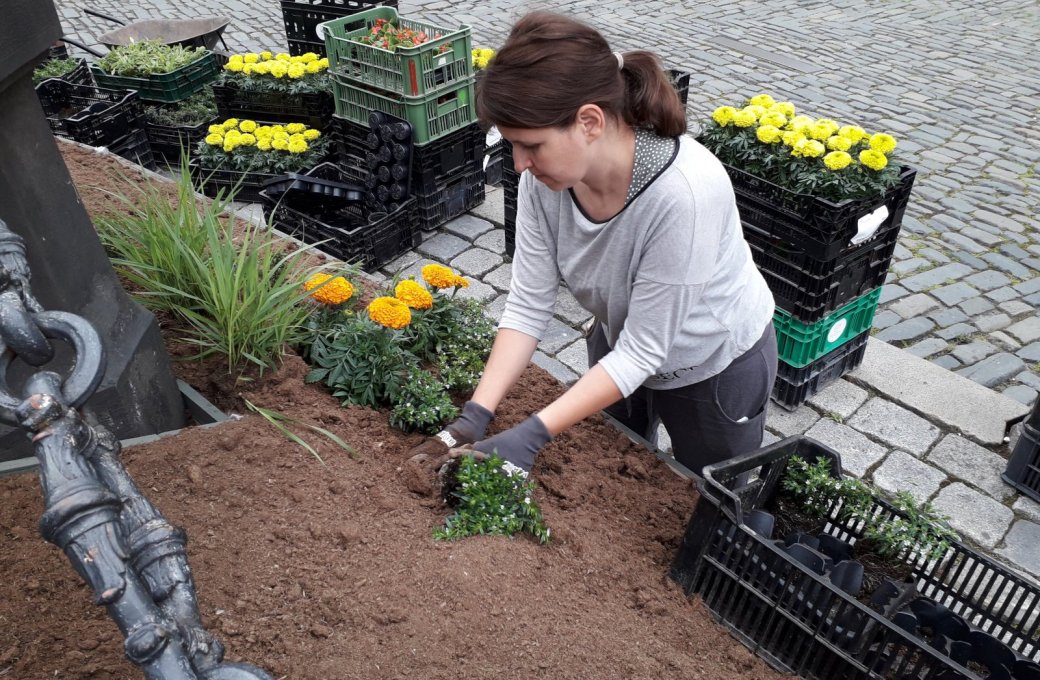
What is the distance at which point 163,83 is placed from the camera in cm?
627

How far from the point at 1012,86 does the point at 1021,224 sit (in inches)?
116

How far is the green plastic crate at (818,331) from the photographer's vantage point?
150 inches

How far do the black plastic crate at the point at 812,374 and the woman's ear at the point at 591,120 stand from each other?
2.25m

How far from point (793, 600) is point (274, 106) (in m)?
5.24

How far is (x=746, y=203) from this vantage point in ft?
12.6

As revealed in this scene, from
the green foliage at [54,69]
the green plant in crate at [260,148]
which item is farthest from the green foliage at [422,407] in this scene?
the green foliage at [54,69]

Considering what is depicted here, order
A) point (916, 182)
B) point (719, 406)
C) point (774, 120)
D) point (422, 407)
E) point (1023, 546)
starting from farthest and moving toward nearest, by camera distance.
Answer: point (916, 182)
point (774, 120)
point (1023, 546)
point (422, 407)
point (719, 406)

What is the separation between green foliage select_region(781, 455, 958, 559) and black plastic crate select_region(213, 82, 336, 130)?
464 centimetres

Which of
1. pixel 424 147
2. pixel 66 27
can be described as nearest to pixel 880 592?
pixel 424 147

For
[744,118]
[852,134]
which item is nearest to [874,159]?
[852,134]

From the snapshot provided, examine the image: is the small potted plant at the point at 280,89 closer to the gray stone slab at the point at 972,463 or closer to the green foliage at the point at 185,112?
the green foliage at the point at 185,112

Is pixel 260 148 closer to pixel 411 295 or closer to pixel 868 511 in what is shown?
pixel 411 295

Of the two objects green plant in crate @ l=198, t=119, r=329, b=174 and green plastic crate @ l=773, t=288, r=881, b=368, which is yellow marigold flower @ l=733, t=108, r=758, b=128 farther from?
green plant in crate @ l=198, t=119, r=329, b=174

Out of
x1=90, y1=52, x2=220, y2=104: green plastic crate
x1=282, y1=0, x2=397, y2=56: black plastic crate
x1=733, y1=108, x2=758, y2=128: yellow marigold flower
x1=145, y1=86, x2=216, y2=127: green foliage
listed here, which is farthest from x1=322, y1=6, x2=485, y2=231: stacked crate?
x1=733, y1=108, x2=758, y2=128: yellow marigold flower
